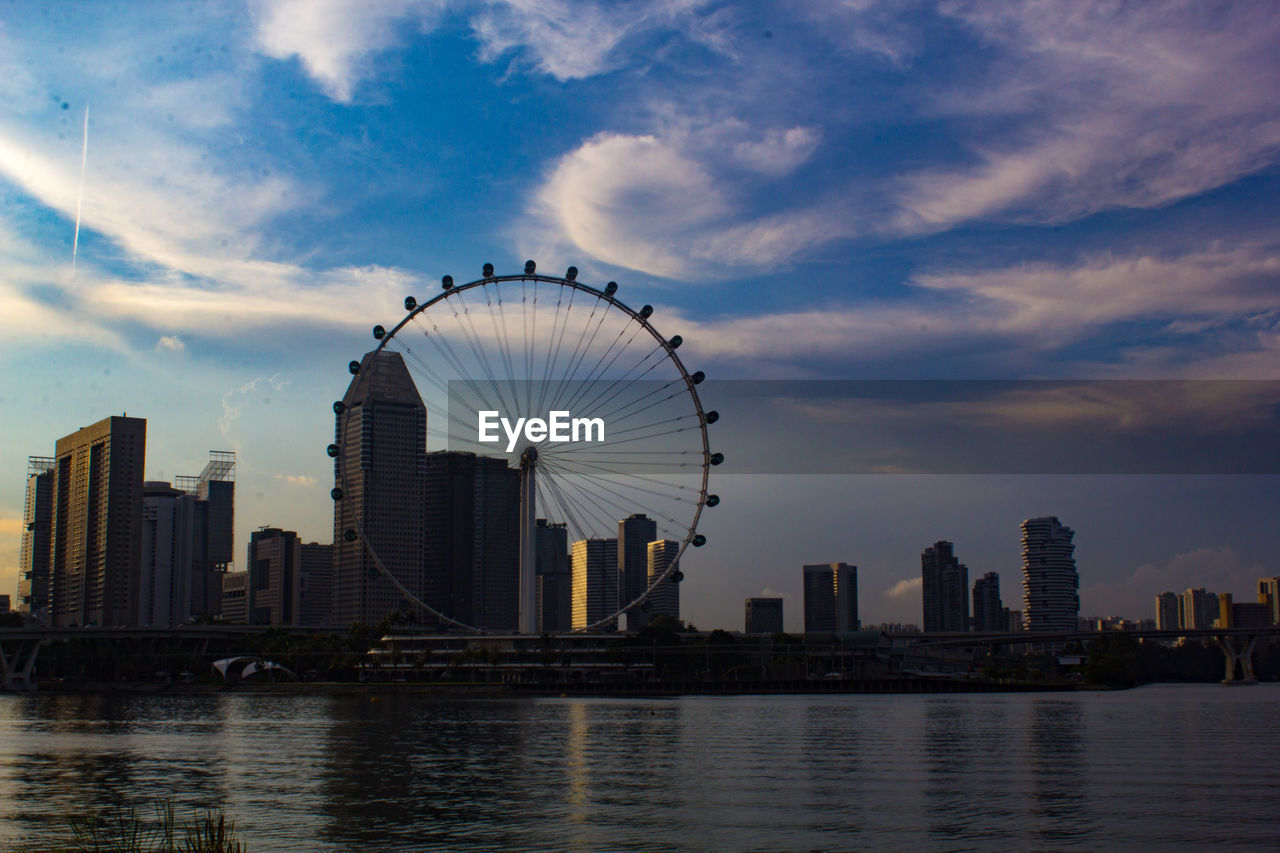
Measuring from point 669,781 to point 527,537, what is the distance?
71.7 meters

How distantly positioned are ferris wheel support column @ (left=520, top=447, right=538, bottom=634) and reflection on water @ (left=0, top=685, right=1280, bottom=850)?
72.3ft

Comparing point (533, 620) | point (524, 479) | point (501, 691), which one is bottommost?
point (501, 691)

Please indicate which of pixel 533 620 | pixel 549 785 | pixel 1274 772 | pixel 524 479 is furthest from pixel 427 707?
pixel 1274 772

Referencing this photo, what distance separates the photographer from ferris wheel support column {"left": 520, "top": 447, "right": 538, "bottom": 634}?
118312 mm

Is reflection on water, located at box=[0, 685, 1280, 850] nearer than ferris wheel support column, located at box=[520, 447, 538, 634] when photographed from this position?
Yes

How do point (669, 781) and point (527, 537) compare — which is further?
point (527, 537)

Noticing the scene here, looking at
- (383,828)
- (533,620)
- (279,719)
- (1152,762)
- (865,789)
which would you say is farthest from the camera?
(533,620)

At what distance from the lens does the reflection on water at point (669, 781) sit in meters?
43.3

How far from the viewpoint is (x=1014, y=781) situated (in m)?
59.5

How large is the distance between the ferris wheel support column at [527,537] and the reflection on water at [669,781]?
22.0m

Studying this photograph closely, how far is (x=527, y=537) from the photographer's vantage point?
129 metres

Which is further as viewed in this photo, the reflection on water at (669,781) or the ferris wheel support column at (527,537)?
Result: the ferris wheel support column at (527,537)

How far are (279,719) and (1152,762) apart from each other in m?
78.1

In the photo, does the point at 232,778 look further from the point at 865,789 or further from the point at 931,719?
the point at 931,719
